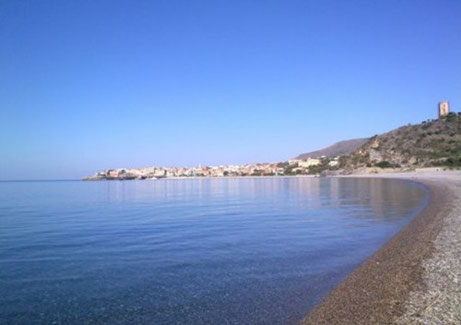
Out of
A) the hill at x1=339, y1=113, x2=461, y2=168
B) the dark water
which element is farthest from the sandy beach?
the hill at x1=339, y1=113, x2=461, y2=168

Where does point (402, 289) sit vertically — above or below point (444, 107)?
below

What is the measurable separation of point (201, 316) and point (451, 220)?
1399 centimetres

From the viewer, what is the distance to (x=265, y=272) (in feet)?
34.3

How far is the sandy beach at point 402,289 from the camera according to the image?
652cm

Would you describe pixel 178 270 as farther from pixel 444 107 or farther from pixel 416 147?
pixel 444 107

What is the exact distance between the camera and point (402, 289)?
786 cm

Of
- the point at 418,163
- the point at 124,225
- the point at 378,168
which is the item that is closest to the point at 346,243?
the point at 124,225

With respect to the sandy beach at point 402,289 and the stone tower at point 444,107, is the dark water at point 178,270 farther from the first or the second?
the stone tower at point 444,107

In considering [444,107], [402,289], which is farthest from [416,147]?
[402,289]

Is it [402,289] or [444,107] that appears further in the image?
[444,107]

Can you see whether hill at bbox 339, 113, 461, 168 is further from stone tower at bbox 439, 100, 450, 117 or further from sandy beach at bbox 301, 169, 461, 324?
sandy beach at bbox 301, 169, 461, 324

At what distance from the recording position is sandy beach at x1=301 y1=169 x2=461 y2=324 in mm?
6518

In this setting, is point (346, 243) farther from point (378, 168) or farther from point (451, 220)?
point (378, 168)

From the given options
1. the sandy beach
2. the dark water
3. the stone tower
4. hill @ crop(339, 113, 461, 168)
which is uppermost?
the stone tower
